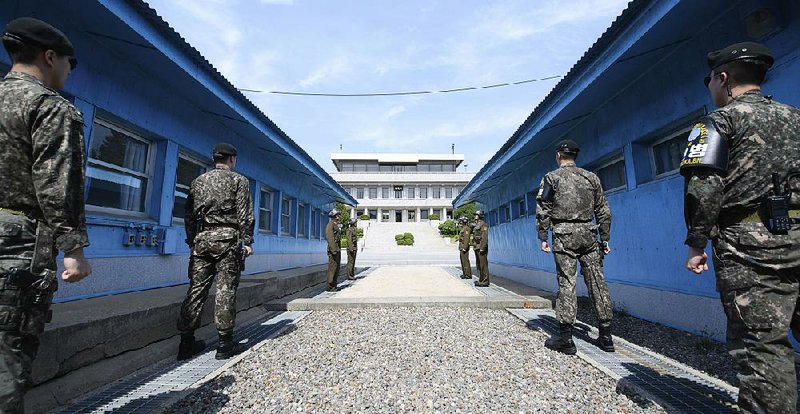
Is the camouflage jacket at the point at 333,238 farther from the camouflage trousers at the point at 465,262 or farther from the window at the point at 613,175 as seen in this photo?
the window at the point at 613,175

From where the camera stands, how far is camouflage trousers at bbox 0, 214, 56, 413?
139 centimetres

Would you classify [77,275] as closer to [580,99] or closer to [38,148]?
[38,148]

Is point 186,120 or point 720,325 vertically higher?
point 186,120

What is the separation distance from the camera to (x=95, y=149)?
4.34m

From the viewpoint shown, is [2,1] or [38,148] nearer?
[38,148]

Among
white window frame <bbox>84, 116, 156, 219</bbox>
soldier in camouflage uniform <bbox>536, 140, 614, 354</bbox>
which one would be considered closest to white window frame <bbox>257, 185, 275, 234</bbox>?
white window frame <bbox>84, 116, 156, 219</bbox>

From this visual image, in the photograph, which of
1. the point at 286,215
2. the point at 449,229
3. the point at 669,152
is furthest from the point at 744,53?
the point at 449,229

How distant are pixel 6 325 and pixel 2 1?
366 centimetres

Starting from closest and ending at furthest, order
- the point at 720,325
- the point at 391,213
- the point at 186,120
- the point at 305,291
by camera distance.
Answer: the point at 720,325, the point at 186,120, the point at 305,291, the point at 391,213

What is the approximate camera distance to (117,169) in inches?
183

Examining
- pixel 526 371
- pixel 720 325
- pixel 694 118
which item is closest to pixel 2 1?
pixel 526 371

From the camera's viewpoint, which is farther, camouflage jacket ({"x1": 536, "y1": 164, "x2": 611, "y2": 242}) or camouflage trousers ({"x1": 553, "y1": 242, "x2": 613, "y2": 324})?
camouflage jacket ({"x1": 536, "y1": 164, "x2": 611, "y2": 242})

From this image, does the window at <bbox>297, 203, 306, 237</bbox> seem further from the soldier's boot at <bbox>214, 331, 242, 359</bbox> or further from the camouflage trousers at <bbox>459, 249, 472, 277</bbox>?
the soldier's boot at <bbox>214, 331, 242, 359</bbox>

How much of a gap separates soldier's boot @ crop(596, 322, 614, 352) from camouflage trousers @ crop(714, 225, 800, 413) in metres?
1.99
